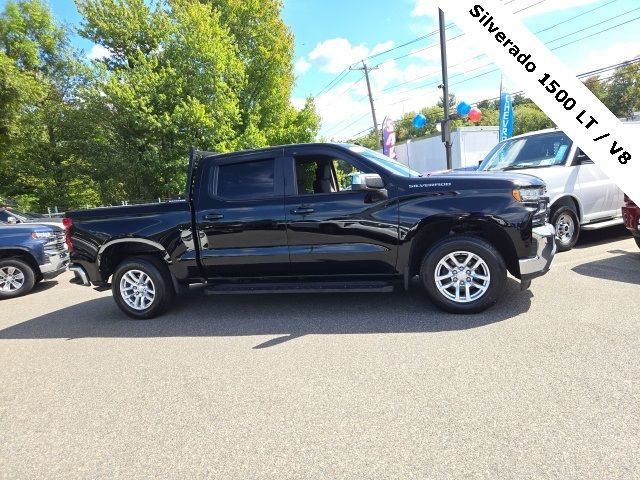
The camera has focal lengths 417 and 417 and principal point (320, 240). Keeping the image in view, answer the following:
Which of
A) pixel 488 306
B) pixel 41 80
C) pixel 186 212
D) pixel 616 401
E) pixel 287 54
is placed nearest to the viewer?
pixel 616 401

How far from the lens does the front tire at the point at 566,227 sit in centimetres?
686

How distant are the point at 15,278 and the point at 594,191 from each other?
10.4 metres

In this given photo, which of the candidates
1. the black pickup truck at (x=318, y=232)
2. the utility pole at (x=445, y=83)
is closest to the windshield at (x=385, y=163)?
the black pickup truck at (x=318, y=232)

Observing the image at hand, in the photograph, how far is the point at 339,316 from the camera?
15.4 feet

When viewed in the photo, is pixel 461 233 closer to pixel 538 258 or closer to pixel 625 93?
pixel 538 258

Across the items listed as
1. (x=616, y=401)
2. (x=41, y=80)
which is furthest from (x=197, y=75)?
(x=616, y=401)

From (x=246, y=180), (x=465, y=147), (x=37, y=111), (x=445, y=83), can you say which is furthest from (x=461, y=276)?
(x=465, y=147)

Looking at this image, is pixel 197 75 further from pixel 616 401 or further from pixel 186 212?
pixel 616 401

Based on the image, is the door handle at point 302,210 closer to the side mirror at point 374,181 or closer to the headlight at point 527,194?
the side mirror at point 374,181

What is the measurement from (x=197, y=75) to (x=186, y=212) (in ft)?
48.1

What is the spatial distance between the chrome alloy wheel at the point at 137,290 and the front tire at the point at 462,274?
133 inches

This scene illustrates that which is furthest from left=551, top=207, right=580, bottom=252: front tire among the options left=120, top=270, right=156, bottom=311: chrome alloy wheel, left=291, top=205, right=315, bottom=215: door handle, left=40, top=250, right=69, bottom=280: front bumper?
left=40, top=250, right=69, bottom=280: front bumper

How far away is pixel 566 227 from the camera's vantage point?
6.93 metres

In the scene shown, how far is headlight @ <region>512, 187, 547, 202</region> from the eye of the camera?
13.8 ft
